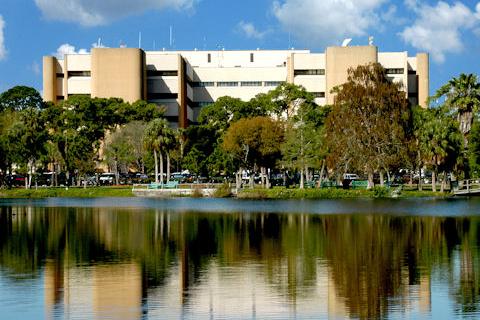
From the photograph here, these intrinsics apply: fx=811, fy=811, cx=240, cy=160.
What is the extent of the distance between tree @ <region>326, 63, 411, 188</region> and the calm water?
41832mm

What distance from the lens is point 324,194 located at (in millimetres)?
83625

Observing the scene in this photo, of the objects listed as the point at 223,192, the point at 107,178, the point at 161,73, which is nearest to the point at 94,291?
the point at 223,192

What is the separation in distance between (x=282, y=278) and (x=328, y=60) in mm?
122393

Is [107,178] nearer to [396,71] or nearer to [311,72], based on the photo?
[311,72]

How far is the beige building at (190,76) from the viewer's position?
140 meters

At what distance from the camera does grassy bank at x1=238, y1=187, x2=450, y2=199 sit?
268 feet

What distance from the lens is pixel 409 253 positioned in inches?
1118

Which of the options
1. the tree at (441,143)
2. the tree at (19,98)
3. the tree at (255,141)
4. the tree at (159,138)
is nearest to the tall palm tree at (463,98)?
the tree at (441,143)

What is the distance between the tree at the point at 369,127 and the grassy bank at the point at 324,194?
11.6ft

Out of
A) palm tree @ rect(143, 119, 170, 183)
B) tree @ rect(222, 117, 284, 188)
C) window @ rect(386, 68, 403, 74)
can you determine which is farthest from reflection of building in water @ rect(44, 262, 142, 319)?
window @ rect(386, 68, 403, 74)

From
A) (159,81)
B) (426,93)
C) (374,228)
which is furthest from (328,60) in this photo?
(374,228)

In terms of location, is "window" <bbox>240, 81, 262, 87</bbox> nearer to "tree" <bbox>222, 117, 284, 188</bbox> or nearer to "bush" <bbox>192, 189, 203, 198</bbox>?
"tree" <bbox>222, 117, 284, 188</bbox>

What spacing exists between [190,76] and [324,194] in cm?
7632

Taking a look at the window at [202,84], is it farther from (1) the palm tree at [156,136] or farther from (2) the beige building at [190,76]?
(1) the palm tree at [156,136]
